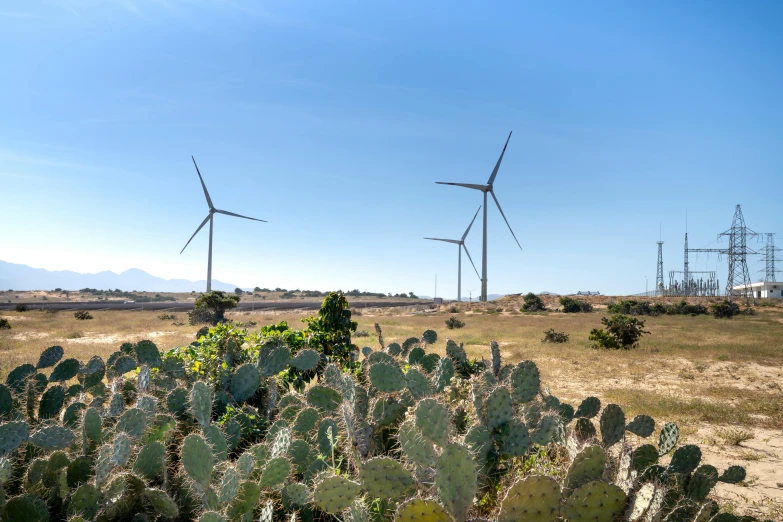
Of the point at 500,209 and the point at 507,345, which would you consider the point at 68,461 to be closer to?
the point at 507,345

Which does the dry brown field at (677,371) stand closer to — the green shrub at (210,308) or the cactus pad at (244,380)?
the green shrub at (210,308)

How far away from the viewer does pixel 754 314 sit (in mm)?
42688

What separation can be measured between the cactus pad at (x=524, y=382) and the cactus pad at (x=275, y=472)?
233cm

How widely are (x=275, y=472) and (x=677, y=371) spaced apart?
1565 centimetres

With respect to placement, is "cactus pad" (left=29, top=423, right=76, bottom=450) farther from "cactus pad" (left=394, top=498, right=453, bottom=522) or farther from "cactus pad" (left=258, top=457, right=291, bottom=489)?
"cactus pad" (left=394, top=498, right=453, bottom=522)

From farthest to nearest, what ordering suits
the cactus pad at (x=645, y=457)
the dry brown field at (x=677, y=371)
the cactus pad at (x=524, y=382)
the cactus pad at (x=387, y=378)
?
the dry brown field at (x=677, y=371), the cactus pad at (x=524, y=382), the cactus pad at (x=387, y=378), the cactus pad at (x=645, y=457)

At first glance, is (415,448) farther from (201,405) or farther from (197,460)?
(201,405)

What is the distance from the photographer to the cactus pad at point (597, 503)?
2.58 m

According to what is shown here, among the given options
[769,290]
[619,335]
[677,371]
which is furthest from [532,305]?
[769,290]

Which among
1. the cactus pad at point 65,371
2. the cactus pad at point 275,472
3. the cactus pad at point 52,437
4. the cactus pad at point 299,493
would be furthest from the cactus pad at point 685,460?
the cactus pad at point 65,371

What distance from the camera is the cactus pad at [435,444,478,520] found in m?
2.39

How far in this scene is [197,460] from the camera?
275cm

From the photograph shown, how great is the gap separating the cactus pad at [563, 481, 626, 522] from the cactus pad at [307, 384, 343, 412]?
254 cm

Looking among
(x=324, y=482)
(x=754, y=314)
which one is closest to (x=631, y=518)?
(x=324, y=482)
